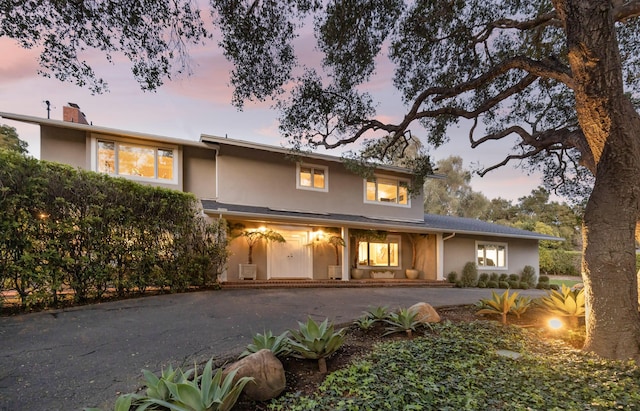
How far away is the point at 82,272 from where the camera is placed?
6.35 metres

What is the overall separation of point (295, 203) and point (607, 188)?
380 inches

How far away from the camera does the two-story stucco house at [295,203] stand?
10000 mm

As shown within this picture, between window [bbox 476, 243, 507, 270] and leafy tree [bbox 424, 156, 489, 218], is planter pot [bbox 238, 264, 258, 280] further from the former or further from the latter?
leafy tree [bbox 424, 156, 489, 218]

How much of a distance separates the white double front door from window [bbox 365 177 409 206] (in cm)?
383

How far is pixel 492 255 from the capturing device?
1513cm

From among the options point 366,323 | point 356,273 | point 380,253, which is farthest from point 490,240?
point 366,323

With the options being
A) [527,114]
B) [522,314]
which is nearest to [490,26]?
[527,114]

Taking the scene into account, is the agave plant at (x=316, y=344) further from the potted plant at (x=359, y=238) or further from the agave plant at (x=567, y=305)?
the potted plant at (x=359, y=238)

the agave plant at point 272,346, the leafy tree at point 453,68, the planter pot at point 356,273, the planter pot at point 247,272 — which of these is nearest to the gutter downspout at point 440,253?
the planter pot at point 356,273

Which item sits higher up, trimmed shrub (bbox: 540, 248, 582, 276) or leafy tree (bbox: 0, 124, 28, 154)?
leafy tree (bbox: 0, 124, 28, 154)

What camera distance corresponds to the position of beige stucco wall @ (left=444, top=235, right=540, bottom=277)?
561 inches

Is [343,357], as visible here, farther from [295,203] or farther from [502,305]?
[295,203]

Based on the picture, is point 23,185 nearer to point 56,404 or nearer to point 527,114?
point 56,404

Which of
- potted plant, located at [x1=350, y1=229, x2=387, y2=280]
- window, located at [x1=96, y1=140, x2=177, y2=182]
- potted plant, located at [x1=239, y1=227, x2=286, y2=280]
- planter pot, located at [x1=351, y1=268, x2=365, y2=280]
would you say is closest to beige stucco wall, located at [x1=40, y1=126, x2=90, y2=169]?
window, located at [x1=96, y1=140, x2=177, y2=182]
